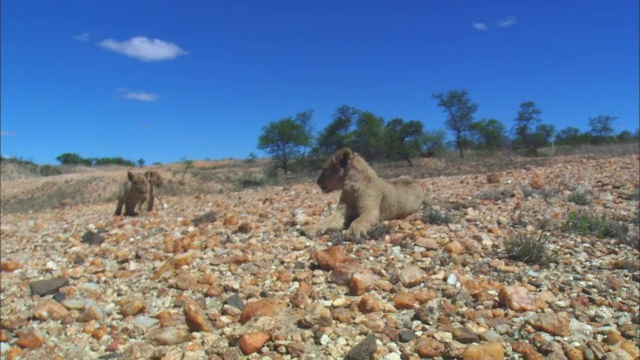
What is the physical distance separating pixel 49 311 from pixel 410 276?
11.4ft

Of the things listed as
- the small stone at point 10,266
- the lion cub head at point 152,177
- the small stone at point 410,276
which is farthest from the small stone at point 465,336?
the lion cub head at point 152,177

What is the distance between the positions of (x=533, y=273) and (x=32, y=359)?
4555 millimetres

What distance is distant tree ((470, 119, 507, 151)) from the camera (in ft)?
112

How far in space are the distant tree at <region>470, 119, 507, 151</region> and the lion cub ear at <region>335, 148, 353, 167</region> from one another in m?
28.2

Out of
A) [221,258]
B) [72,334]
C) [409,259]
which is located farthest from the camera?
[221,258]

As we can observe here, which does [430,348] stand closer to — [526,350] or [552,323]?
[526,350]

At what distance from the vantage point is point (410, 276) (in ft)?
15.6

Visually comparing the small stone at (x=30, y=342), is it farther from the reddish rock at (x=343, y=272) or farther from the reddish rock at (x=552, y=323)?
the reddish rock at (x=552, y=323)

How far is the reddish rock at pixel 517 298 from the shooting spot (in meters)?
4.15

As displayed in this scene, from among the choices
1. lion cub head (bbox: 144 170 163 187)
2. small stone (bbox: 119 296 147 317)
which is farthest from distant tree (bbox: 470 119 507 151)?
small stone (bbox: 119 296 147 317)

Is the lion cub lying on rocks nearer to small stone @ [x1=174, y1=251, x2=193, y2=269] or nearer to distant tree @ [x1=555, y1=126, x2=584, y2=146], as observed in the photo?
small stone @ [x1=174, y1=251, x2=193, y2=269]

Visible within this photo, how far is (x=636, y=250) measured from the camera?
18.4 ft

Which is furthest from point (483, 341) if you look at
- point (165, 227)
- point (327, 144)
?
point (327, 144)

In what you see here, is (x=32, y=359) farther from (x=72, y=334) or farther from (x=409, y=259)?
(x=409, y=259)
